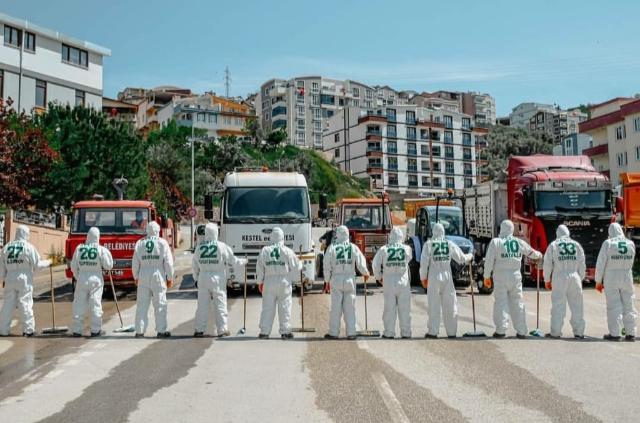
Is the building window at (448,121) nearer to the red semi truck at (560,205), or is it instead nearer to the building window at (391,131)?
the building window at (391,131)

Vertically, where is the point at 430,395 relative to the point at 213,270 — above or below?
below

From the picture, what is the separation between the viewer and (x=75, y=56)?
45.4 m

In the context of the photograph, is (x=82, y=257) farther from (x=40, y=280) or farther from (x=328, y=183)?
(x=328, y=183)

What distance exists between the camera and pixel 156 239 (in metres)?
11.5

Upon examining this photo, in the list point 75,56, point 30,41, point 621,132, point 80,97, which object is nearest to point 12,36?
point 30,41

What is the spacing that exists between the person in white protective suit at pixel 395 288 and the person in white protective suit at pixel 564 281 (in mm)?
2359

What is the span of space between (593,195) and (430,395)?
1467 centimetres

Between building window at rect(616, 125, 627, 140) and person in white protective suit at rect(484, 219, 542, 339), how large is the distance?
150 feet

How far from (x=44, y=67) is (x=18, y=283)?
35200 mm

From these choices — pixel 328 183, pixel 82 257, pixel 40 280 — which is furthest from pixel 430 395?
pixel 328 183

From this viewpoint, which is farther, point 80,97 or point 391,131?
point 391,131

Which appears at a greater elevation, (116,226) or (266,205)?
(266,205)

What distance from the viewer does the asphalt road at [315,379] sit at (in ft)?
20.9

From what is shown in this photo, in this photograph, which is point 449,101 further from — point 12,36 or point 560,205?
point 560,205
